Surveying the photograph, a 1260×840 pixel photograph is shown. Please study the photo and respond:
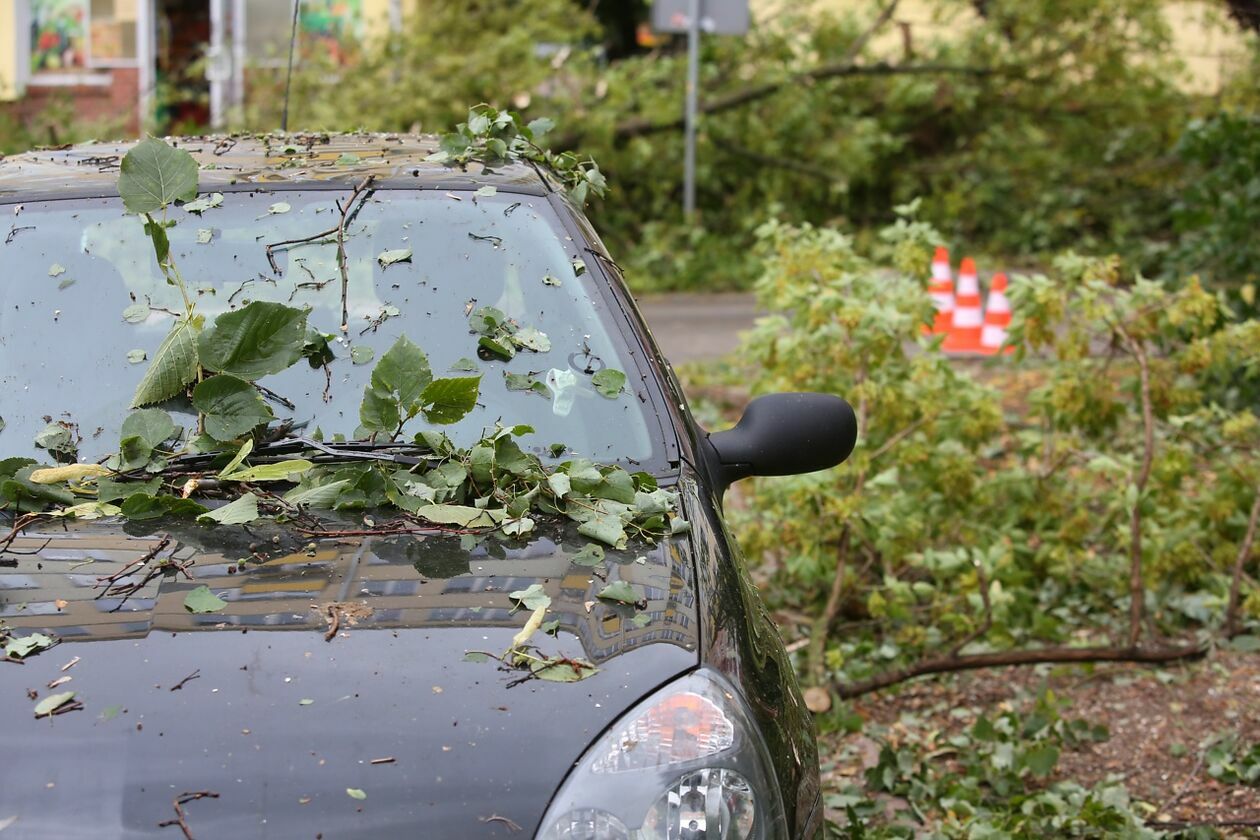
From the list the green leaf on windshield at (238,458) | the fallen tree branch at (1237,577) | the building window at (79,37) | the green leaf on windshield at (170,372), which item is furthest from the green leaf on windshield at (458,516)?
the building window at (79,37)

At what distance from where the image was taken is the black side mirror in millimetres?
3412

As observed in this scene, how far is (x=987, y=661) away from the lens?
5137 millimetres

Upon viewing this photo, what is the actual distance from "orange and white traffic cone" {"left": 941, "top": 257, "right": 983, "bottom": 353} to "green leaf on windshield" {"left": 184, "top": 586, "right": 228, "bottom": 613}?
8748 mm

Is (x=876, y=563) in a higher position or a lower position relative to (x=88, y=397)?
lower

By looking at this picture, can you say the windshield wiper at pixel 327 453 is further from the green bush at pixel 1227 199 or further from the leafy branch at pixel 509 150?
the green bush at pixel 1227 199

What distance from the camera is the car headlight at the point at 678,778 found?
2.26 meters

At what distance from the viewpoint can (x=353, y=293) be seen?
350cm

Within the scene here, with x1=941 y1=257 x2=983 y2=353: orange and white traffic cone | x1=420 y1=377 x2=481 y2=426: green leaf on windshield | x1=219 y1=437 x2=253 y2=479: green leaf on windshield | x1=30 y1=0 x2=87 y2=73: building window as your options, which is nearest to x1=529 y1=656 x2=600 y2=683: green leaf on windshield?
x1=420 y1=377 x2=481 y2=426: green leaf on windshield

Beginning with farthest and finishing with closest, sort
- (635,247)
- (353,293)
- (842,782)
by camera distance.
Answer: (635,247) → (842,782) → (353,293)

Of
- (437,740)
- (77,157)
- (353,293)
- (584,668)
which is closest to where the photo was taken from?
(437,740)

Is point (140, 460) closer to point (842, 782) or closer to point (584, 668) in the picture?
point (584, 668)

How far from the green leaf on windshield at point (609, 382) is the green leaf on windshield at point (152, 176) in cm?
107

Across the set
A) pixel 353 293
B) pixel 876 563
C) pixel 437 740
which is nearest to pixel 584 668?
pixel 437 740

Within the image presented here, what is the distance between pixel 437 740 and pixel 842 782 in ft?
8.33
